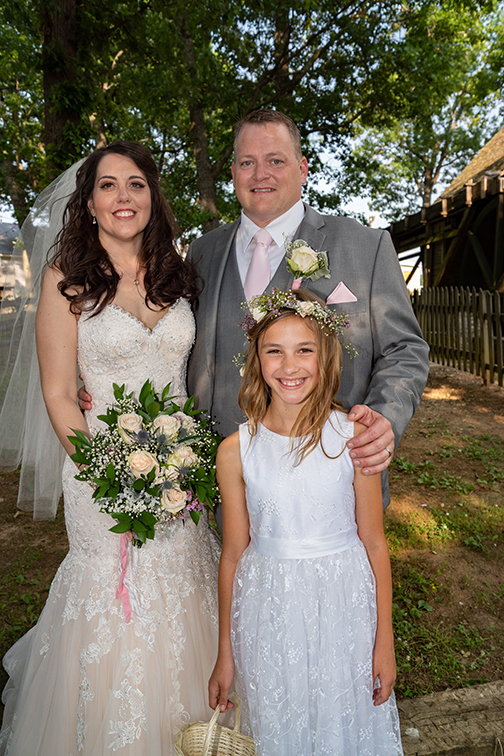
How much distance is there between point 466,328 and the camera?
1112 cm

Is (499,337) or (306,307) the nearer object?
(306,307)

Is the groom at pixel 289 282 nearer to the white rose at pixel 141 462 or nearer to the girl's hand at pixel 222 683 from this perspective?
the white rose at pixel 141 462

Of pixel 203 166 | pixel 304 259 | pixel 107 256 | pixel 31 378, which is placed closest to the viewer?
pixel 304 259

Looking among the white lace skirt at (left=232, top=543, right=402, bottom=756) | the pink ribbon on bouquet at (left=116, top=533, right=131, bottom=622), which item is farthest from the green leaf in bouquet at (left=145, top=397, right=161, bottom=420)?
the white lace skirt at (left=232, top=543, right=402, bottom=756)

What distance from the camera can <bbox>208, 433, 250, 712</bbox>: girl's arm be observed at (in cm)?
232

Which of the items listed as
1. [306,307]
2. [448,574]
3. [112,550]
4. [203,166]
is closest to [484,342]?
[448,574]

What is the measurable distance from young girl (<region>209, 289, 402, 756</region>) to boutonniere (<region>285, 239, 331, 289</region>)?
0.17m

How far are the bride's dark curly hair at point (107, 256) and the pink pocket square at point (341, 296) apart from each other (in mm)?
841

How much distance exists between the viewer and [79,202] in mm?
2988

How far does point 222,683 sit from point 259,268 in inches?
80.2

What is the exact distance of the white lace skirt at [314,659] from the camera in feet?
6.92

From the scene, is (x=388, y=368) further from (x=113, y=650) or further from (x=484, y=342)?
(x=484, y=342)

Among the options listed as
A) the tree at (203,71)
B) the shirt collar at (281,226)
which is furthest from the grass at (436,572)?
the tree at (203,71)

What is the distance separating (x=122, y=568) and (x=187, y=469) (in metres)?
0.74
